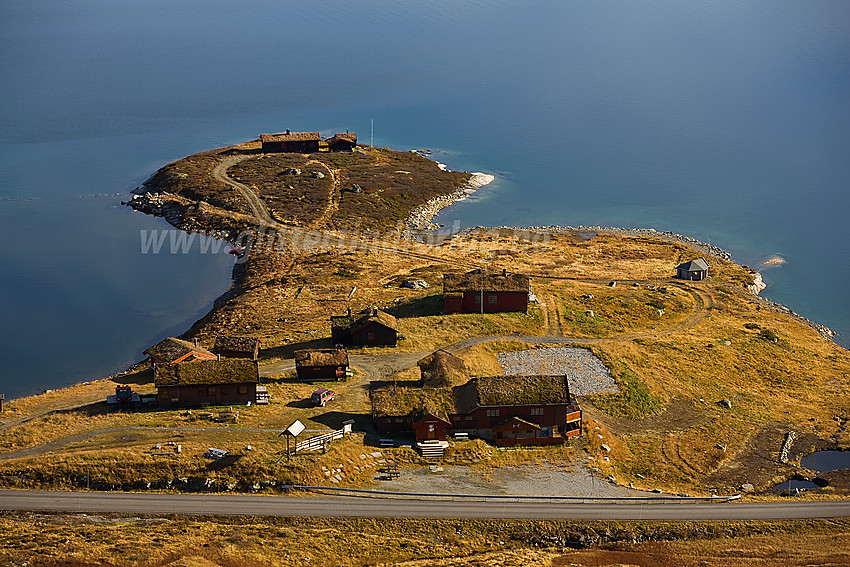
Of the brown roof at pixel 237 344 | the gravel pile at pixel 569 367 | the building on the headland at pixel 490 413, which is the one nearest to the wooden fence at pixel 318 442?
the building on the headland at pixel 490 413

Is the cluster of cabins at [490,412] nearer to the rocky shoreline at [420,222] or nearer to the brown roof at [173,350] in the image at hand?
the brown roof at [173,350]

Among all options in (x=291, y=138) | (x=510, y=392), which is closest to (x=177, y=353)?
(x=510, y=392)

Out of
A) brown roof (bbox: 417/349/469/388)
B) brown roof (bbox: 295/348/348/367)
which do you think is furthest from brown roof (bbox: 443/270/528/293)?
brown roof (bbox: 295/348/348/367)

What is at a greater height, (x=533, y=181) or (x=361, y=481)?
(x=533, y=181)

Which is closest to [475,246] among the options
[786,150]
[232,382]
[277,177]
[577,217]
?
[577,217]

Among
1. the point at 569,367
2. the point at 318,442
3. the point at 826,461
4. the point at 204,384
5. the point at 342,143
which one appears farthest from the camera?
the point at 342,143

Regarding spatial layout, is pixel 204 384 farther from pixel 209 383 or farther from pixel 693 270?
pixel 693 270

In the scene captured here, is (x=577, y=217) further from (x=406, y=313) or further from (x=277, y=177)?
(x=406, y=313)

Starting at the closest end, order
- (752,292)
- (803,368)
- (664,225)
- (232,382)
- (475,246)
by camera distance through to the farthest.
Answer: (232,382) → (803,368) → (752,292) → (475,246) → (664,225)
